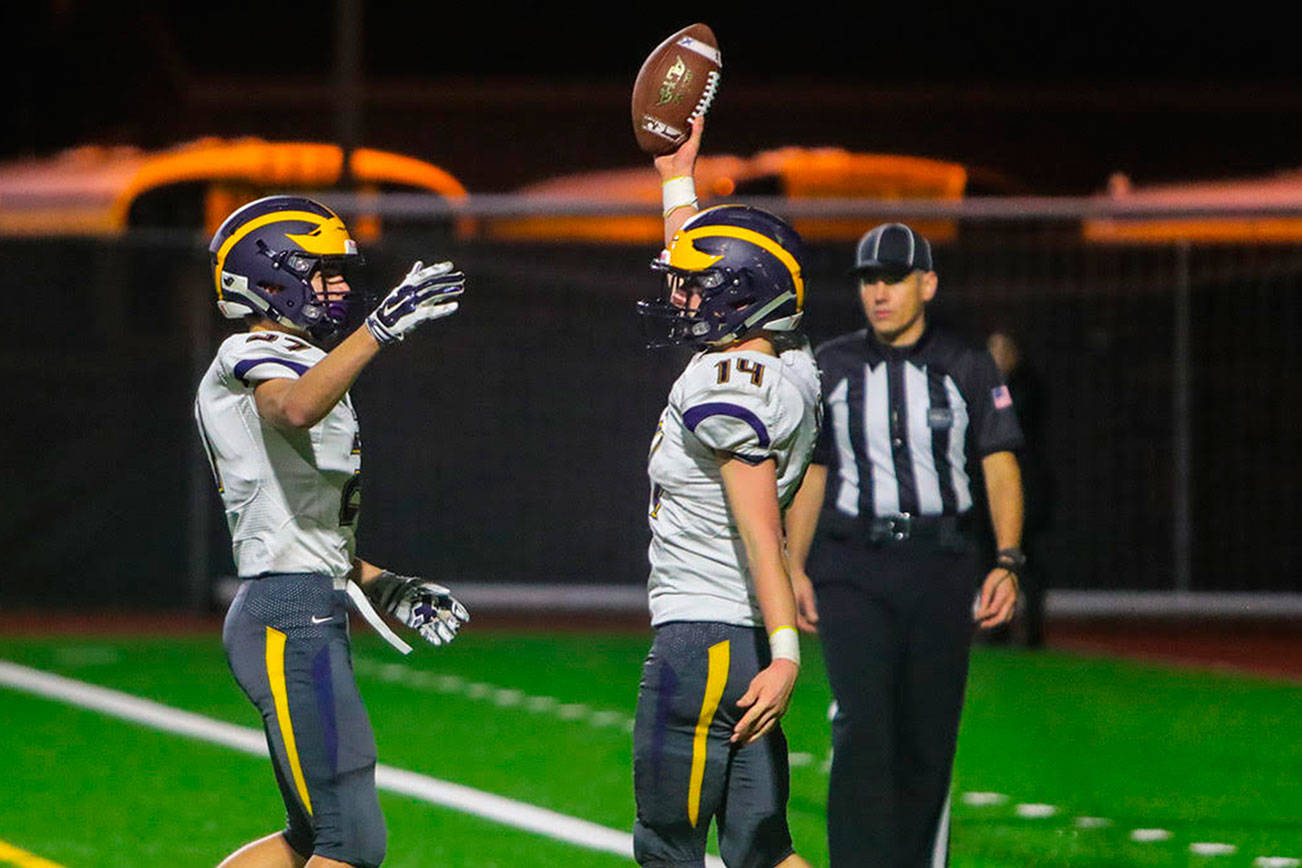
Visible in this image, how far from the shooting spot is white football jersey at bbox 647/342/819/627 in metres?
4.07

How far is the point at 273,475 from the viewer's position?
4.45 metres

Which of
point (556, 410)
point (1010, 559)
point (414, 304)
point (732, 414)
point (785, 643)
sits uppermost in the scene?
point (414, 304)

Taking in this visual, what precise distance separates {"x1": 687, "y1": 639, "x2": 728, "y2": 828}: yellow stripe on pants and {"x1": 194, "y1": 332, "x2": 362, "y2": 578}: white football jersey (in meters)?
0.91

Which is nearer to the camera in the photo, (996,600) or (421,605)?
(421,605)

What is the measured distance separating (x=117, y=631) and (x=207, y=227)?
2688 mm

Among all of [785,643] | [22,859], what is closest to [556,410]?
[22,859]

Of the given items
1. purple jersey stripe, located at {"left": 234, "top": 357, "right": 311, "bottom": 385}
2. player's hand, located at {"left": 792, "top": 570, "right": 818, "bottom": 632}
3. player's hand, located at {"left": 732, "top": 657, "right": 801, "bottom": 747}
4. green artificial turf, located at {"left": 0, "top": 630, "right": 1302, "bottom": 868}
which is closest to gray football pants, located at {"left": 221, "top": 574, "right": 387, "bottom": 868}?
purple jersey stripe, located at {"left": 234, "top": 357, "right": 311, "bottom": 385}

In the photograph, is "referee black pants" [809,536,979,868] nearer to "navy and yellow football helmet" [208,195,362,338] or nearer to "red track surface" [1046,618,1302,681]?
"navy and yellow football helmet" [208,195,362,338]

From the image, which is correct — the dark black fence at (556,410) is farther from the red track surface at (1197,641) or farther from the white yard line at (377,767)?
the white yard line at (377,767)

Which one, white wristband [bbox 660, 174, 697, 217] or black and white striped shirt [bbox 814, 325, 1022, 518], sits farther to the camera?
black and white striped shirt [bbox 814, 325, 1022, 518]

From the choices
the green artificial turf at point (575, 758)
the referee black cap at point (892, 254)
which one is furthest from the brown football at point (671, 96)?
the green artificial turf at point (575, 758)

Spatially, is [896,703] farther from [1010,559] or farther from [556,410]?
[556,410]

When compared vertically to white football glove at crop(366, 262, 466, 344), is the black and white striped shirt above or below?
below

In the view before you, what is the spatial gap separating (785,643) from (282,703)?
3.62 ft
